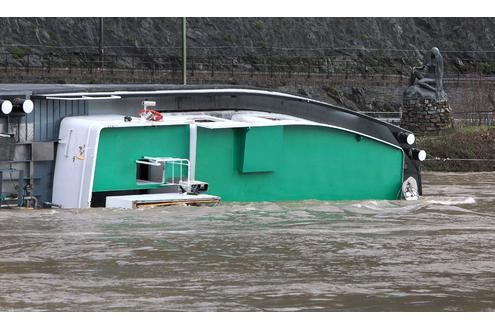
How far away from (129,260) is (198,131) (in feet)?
22.9

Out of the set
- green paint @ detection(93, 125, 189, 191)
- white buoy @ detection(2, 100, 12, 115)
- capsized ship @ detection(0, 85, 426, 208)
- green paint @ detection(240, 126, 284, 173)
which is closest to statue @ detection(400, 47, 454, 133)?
capsized ship @ detection(0, 85, 426, 208)

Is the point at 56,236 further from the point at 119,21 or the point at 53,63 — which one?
the point at 119,21

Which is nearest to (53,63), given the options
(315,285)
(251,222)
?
(251,222)

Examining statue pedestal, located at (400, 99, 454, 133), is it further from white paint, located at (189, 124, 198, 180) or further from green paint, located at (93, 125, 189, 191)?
green paint, located at (93, 125, 189, 191)

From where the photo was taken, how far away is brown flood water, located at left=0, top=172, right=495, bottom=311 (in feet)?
54.1

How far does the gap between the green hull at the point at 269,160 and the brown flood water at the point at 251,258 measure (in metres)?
0.85

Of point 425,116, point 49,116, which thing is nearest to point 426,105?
point 425,116

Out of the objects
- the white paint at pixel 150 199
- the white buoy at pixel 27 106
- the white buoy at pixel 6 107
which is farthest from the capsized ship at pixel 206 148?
the white buoy at pixel 6 107

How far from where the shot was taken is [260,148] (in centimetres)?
2652

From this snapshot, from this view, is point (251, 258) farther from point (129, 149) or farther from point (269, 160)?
point (269, 160)

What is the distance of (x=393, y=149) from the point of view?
29344mm

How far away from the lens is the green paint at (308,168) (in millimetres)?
26219

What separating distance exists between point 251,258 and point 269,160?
7239 mm

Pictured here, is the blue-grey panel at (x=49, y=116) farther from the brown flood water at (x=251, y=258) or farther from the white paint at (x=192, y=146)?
the white paint at (x=192, y=146)
